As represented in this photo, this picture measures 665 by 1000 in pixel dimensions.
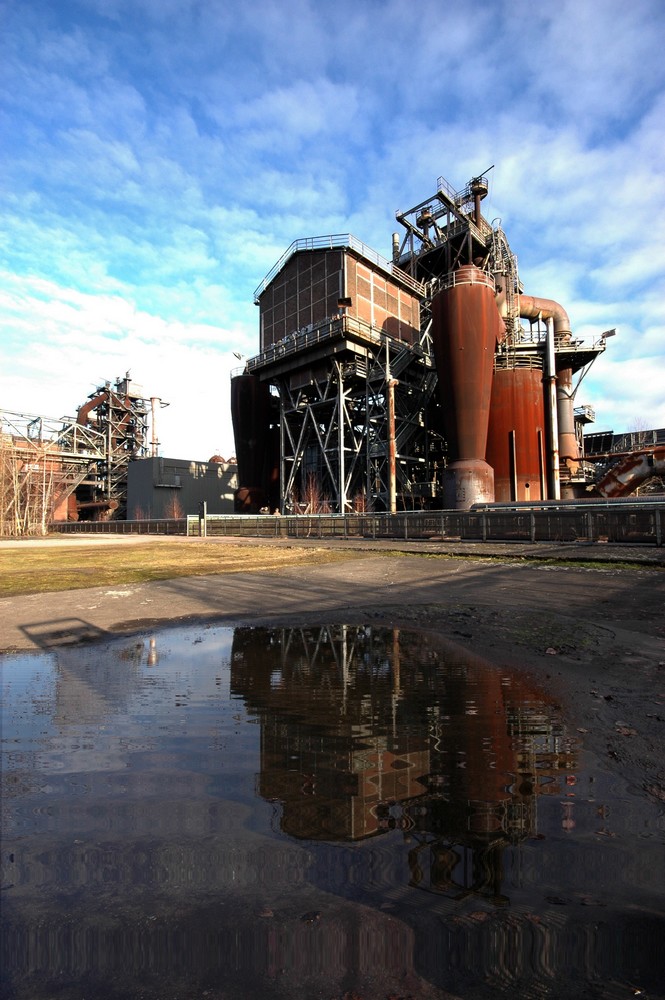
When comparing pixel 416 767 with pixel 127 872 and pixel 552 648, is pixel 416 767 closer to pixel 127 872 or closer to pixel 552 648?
pixel 127 872

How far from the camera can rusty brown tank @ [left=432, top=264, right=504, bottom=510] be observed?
37.8 meters

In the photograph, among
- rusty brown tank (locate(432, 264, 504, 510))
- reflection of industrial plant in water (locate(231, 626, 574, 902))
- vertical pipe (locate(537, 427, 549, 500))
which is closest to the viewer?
reflection of industrial plant in water (locate(231, 626, 574, 902))

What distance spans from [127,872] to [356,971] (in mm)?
1163

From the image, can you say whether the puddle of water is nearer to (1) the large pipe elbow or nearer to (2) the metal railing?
(2) the metal railing

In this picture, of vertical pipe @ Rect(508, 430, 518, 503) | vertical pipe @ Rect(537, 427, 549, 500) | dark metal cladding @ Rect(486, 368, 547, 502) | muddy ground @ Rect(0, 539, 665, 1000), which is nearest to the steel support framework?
dark metal cladding @ Rect(486, 368, 547, 502)

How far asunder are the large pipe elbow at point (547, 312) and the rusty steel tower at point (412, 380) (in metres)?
0.15

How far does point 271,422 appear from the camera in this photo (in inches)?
2224

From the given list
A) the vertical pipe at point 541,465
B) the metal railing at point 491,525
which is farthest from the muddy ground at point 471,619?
the vertical pipe at point 541,465

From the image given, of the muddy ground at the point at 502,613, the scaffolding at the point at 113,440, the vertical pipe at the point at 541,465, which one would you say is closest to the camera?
the muddy ground at the point at 502,613

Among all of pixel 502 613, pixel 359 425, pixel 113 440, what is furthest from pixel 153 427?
pixel 502 613

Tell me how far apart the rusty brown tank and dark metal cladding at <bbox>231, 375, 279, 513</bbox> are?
22.3 meters

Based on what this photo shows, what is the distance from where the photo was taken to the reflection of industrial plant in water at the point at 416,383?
38531 millimetres

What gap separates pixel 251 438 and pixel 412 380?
18.6 metres

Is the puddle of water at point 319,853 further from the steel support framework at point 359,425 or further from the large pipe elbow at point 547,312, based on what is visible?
the large pipe elbow at point 547,312
